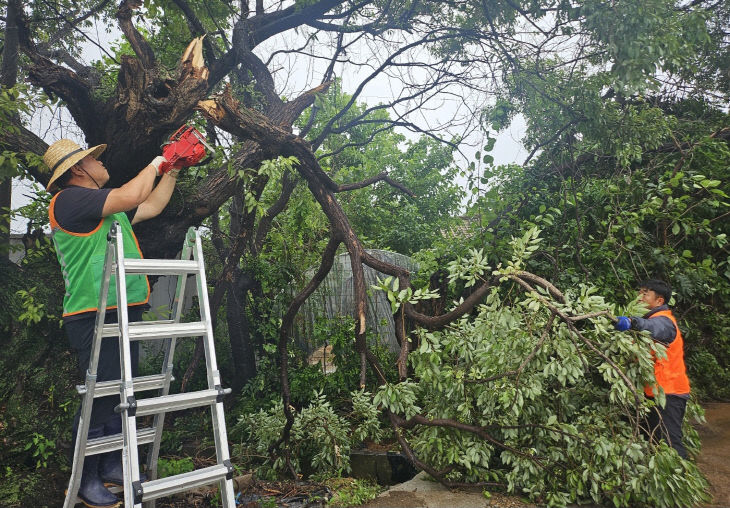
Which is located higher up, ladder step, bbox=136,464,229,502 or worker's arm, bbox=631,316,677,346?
worker's arm, bbox=631,316,677,346

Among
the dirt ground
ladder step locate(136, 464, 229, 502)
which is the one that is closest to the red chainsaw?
ladder step locate(136, 464, 229, 502)

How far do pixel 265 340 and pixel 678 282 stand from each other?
5.17 m

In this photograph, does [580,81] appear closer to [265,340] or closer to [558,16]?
[558,16]

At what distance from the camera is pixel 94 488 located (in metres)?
2.58

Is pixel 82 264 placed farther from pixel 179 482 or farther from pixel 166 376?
pixel 179 482

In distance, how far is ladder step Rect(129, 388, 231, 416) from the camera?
2.10 meters

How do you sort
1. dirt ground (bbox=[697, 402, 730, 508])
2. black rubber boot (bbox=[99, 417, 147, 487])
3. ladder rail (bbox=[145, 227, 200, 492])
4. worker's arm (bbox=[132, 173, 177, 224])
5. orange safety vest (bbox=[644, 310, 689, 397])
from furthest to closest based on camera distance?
orange safety vest (bbox=[644, 310, 689, 397]) < dirt ground (bbox=[697, 402, 730, 508]) < worker's arm (bbox=[132, 173, 177, 224]) < ladder rail (bbox=[145, 227, 200, 492]) < black rubber boot (bbox=[99, 417, 147, 487])

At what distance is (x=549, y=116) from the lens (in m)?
4.91

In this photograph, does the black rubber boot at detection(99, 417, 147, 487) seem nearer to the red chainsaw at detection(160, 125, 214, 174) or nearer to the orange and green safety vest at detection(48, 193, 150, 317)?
the orange and green safety vest at detection(48, 193, 150, 317)

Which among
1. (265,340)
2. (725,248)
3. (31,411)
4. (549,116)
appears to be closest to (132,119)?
(31,411)

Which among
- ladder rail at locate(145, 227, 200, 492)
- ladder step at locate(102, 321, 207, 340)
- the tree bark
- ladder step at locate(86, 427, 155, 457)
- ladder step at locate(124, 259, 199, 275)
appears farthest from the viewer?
the tree bark

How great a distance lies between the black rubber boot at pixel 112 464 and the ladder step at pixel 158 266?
1.04 meters

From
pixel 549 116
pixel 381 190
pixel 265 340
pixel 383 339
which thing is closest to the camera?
pixel 549 116

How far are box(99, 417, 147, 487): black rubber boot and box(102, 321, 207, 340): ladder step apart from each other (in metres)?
0.64
